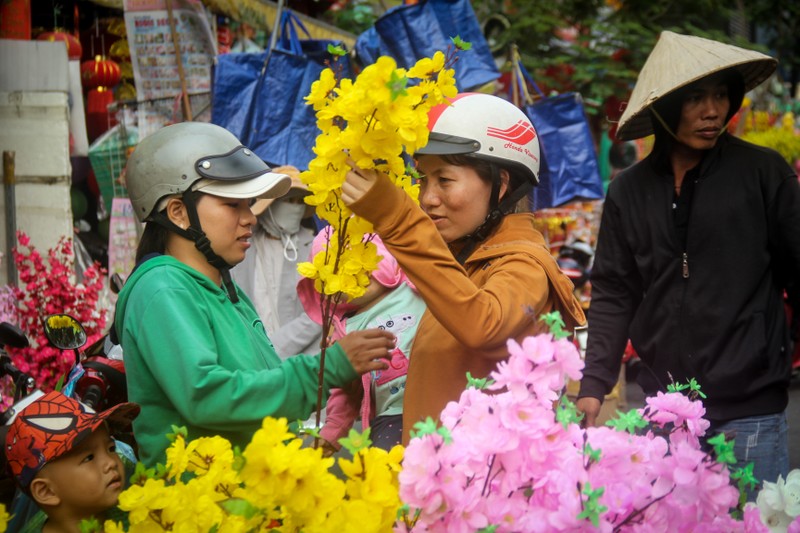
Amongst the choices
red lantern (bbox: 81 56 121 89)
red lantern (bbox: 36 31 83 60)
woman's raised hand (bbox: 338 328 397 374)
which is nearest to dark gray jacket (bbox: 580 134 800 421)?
woman's raised hand (bbox: 338 328 397 374)

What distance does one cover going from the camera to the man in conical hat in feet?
10.8

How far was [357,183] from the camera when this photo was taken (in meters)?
2.07

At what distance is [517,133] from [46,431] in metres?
1.51

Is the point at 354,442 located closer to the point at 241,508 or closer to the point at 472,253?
the point at 241,508

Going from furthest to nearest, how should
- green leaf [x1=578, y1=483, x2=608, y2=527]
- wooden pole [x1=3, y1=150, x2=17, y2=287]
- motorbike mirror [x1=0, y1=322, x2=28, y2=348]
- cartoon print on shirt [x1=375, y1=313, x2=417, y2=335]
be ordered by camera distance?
1. wooden pole [x1=3, y1=150, x2=17, y2=287]
2. cartoon print on shirt [x1=375, y1=313, x2=417, y2=335]
3. motorbike mirror [x1=0, y1=322, x2=28, y2=348]
4. green leaf [x1=578, y1=483, x2=608, y2=527]

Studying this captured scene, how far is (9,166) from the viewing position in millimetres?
6297

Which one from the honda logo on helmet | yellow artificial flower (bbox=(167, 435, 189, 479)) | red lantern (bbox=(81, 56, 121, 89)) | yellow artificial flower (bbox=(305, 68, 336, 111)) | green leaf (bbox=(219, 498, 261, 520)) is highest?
yellow artificial flower (bbox=(305, 68, 336, 111))

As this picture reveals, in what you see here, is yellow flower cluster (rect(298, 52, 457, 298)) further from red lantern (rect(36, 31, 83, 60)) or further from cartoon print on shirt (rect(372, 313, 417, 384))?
red lantern (rect(36, 31, 83, 60))

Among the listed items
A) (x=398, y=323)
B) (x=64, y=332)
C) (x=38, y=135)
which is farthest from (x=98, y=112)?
(x=398, y=323)

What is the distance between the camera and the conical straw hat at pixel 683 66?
344cm

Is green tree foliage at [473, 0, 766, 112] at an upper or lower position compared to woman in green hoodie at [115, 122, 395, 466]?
lower

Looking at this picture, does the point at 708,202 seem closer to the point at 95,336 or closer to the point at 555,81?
the point at 95,336

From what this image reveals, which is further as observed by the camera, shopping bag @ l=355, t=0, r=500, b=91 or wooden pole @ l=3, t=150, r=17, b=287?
shopping bag @ l=355, t=0, r=500, b=91

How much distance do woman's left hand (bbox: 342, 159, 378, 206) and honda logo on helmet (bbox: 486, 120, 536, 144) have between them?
74cm
